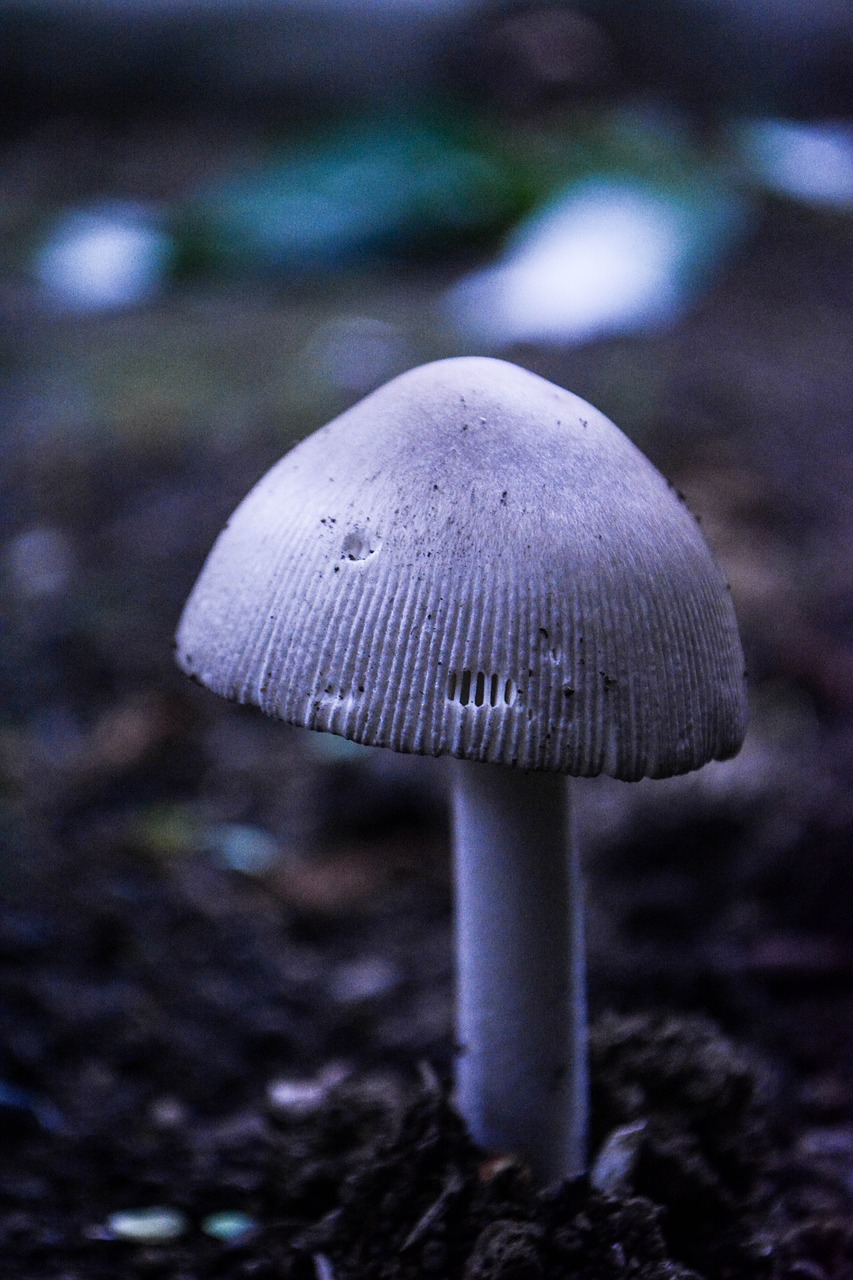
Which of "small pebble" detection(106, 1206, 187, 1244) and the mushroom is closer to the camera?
the mushroom

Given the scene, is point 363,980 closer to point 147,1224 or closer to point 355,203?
point 147,1224

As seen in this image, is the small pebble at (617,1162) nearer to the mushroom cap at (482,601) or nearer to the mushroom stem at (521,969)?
the mushroom stem at (521,969)

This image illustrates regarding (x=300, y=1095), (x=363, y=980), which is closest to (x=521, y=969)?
(x=300, y=1095)

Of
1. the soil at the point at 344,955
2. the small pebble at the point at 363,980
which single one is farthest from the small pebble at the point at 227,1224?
the small pebble at the point at 363,980

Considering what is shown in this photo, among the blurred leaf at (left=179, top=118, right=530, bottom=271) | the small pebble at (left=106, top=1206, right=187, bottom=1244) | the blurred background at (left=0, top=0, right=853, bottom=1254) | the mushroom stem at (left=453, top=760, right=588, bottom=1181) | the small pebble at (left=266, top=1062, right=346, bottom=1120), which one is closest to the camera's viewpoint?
the mushroom stem at (left=453, top=760, right=588, bottom=1181)

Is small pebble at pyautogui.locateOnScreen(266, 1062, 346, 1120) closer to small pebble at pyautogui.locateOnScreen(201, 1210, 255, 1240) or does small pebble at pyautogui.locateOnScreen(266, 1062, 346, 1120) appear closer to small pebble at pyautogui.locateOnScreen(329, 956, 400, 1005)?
small pebble at pyautogui.locateOnScreen(201, 1210, 255, 1240)

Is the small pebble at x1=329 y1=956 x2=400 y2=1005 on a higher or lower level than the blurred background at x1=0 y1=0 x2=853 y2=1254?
lower

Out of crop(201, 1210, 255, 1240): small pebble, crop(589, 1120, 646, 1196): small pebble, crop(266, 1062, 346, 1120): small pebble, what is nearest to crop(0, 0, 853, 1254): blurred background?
crop(266, 1062, 346, 1120): small pebble
